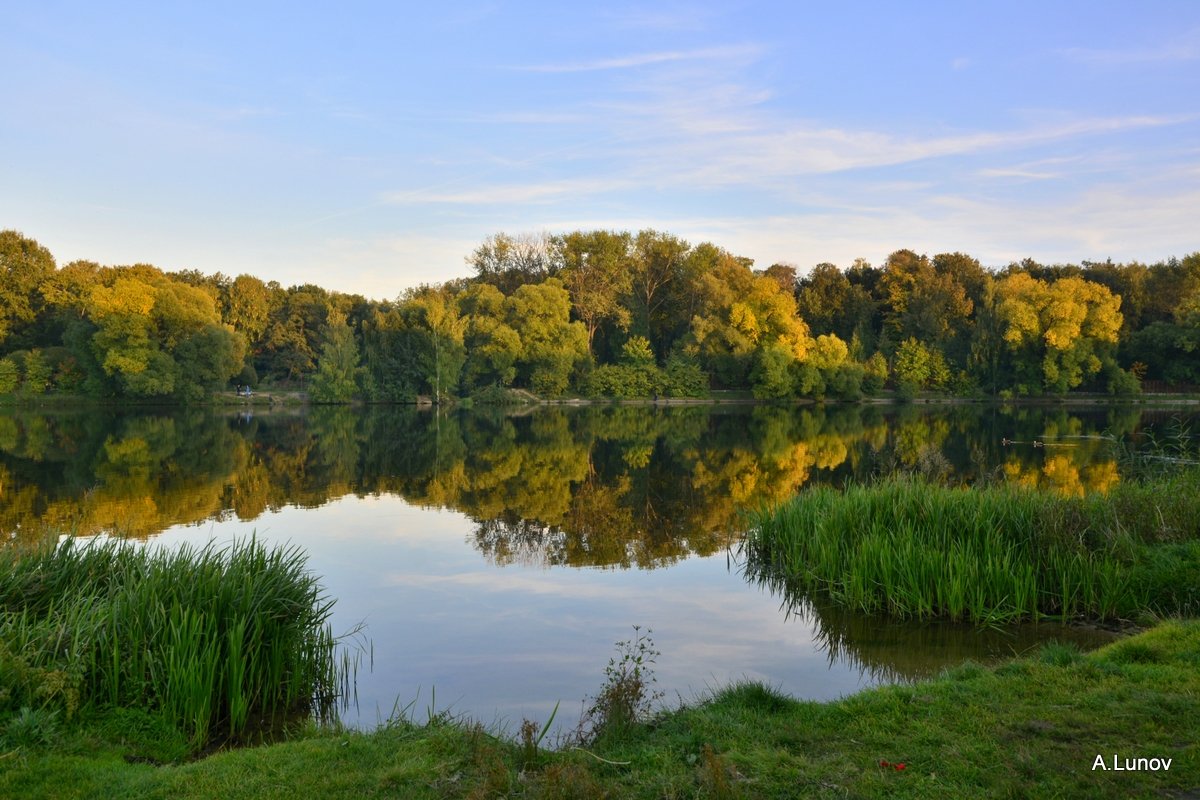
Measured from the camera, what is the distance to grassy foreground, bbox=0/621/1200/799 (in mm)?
4867

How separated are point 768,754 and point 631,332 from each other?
219ft

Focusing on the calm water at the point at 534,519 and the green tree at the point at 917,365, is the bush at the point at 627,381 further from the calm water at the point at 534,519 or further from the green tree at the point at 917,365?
the calm water at the point at 534,519

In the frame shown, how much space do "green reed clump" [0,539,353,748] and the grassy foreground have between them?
0.40 meters

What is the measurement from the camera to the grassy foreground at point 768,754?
4.87 meters

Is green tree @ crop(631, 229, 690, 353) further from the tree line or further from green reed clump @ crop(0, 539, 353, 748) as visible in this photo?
green reed clump @ crop(0, 539, 353, 748)

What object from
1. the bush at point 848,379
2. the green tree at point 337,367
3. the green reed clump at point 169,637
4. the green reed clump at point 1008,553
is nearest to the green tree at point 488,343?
the green tree at point 337,367

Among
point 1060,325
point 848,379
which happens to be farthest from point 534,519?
point 1060,325

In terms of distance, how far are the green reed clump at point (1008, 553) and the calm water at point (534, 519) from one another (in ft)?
1.40

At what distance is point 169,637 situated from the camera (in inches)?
275

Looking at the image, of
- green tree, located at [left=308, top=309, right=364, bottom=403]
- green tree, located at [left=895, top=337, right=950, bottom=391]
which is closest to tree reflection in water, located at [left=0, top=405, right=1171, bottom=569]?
green tree, located at [left=895, top=337, right=950, bottom=391]

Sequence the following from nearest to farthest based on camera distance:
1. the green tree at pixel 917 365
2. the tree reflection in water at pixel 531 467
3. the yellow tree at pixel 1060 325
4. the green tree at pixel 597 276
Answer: the tree reflection in water at pixel 531 467
the yellow tree at pixel 1060 325
the green tree at pixel 917 365
the green tree at pixel 597 276

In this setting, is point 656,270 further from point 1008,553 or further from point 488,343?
point 1008,553

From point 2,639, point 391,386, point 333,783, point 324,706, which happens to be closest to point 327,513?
point 324,706

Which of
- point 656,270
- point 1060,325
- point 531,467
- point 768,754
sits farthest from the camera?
point 656,270
